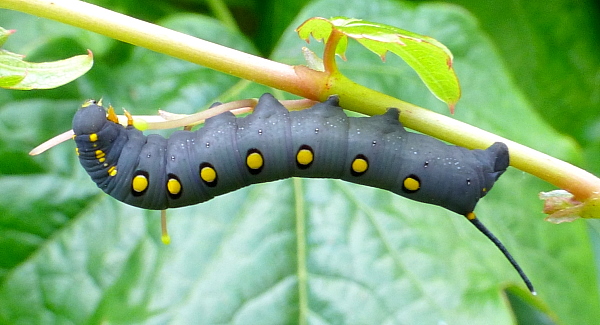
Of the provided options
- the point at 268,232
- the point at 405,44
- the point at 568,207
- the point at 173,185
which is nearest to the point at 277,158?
the point at 173,185

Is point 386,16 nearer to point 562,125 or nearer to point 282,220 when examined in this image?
point 282,220

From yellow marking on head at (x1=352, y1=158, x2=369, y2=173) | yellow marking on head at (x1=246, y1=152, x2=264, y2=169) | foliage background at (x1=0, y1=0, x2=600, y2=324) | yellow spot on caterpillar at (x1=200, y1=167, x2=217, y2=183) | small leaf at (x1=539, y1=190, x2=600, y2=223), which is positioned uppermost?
small leaf at (x1=539, y1=190, x2=600, y2=223)

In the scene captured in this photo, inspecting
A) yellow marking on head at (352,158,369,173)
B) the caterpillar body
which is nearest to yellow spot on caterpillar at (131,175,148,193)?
the caterpillar body

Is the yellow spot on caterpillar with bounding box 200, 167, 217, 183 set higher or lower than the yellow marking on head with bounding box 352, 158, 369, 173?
lower

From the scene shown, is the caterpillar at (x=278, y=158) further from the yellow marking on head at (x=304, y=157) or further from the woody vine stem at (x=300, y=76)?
the woody vine stem at (x=300, y=76)

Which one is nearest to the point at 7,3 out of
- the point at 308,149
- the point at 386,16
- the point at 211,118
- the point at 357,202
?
the point at 211,118

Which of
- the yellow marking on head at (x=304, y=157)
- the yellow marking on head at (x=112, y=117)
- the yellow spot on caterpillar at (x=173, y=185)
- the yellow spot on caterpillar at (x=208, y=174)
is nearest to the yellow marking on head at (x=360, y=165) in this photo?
the yellow marking on head at (x=304, y=157)

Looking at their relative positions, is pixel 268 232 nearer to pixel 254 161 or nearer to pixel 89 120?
pixel 254 161

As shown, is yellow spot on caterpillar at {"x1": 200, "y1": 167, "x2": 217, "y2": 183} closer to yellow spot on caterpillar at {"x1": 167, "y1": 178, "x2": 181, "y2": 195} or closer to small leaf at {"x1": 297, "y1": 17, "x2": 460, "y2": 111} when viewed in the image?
yellow spot on caterpillar at {"x1": 167, "y1": 178, "x2": 181, "y2": 195}
